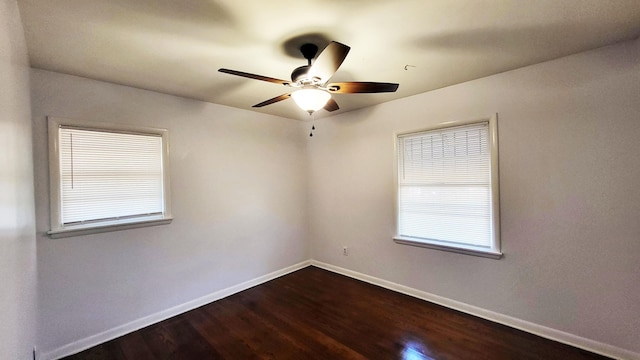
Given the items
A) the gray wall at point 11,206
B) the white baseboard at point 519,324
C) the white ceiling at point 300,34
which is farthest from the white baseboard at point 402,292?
the white ceiling at point 300,34

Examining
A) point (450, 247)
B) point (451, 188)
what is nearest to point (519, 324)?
point (450, 247)

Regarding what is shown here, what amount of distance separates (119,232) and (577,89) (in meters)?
4.22

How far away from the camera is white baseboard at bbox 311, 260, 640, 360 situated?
6.55 feet

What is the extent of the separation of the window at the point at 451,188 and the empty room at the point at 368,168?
2cm

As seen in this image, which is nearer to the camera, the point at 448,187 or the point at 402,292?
the point at 448,187

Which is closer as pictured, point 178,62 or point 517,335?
point 178,62

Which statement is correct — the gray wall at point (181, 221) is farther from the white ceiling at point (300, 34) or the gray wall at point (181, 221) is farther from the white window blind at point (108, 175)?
the white ceiling at point (300, 34)

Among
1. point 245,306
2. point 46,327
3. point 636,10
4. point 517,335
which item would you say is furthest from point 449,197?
point 46,327

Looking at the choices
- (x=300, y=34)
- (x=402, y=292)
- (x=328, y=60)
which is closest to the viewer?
(x=328, y=60)

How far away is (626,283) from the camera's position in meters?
1.95

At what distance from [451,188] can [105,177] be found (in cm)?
347

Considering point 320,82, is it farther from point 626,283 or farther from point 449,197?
point 626,283

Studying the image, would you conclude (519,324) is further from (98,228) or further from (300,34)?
(98,228)

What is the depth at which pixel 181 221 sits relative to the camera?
2854mm
